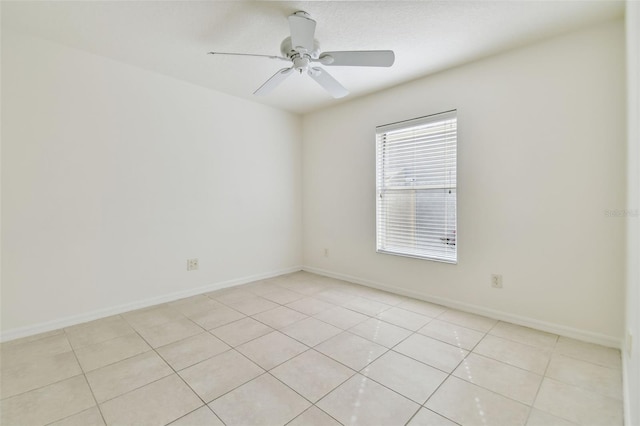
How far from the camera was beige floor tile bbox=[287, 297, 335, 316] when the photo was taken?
2.83 m

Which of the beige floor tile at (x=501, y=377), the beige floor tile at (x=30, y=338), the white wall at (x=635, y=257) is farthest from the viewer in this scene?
the beige floor tile at (x=30, y=338)

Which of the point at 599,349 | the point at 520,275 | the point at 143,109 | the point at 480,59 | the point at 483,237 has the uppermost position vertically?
the point at 480,59

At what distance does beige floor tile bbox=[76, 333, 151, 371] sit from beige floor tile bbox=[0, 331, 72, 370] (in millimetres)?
177

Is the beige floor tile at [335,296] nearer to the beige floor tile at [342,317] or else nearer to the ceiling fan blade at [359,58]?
the beige floor tile at [342,317]

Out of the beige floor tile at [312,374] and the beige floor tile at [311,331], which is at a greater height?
the beige floor tile at [311,331]

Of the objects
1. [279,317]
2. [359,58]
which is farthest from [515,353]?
[359,58]

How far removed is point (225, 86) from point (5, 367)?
9.88 feet

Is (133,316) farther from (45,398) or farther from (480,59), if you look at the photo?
(480,59)

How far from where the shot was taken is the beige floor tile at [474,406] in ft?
4.67

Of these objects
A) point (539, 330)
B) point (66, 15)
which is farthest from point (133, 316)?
point (539, 330)

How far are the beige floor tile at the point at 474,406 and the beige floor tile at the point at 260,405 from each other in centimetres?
72

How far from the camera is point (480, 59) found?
2.68m

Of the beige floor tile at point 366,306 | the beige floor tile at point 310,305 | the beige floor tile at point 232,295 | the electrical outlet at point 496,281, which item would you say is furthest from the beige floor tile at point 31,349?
the electrical outlet at point 496,281

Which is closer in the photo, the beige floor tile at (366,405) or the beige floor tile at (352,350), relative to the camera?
the beige floor tile at (366,405)
